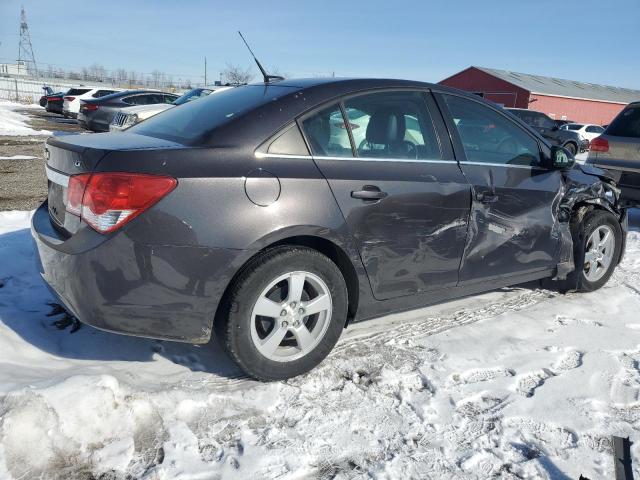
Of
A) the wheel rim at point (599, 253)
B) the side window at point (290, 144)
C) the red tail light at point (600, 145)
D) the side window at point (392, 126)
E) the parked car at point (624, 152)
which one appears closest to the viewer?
the side window at point (290, 144)

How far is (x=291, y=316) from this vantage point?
2.80m

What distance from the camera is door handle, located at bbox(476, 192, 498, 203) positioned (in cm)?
342

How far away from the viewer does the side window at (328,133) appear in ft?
9.38

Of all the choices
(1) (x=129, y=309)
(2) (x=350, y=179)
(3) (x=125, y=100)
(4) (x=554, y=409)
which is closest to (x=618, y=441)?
(4) (x=554, y=409)

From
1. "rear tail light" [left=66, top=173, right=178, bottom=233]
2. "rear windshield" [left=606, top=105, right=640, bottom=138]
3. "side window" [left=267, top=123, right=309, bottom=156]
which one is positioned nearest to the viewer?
"rear tail light" [left=66, top=173, right=178, bottom=233]

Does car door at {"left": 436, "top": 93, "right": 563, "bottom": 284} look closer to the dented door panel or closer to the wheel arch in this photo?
the dented door panel

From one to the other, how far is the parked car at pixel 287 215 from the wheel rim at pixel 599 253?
0.79 m

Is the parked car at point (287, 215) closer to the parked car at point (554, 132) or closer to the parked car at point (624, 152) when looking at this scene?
the parked car at point (624, 152)

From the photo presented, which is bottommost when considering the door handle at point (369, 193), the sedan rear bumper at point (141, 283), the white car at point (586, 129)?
the sedan rear bumper at point (141, 283)

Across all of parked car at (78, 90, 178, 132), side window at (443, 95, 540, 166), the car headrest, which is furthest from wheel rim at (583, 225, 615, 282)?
parked car at (78, 90, 178, 132)

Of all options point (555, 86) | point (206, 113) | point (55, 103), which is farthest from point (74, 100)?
point (555, 86)

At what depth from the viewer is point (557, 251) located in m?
4.06

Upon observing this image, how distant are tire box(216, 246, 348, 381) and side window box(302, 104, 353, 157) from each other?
0.56 metres

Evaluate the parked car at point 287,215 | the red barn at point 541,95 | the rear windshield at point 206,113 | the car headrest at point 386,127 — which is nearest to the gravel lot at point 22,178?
the rear windshield at point 206,113
